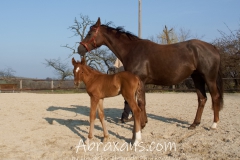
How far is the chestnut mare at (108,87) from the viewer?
4301 mm

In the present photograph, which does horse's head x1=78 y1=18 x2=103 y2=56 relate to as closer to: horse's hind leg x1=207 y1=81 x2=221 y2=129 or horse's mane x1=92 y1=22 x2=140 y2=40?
horse's mane x1=92 y1=22 x2=140 y2=40

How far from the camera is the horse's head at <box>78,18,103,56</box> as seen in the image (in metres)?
5.76

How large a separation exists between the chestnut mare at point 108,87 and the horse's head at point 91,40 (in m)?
1.07

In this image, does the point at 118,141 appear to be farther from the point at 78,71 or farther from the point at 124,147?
the point at 78,71

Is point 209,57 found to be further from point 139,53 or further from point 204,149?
point 204,149

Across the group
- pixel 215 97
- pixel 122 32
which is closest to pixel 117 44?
pixel 122 32

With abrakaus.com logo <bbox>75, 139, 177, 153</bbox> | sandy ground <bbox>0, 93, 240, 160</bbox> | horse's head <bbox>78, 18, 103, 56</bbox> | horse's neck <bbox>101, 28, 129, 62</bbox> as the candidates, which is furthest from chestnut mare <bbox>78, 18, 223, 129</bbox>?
abrakaus.com logo <bbox>75, 139, 177, 153</bbox>

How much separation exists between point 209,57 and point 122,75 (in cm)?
212

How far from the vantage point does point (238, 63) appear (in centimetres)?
1733

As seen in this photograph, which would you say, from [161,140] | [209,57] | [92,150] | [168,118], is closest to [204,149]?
[161,140]

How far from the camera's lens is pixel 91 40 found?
227 inches

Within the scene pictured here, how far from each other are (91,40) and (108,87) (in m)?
1.70

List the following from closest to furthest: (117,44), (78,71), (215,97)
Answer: (78,71), (215,97), (117,44)

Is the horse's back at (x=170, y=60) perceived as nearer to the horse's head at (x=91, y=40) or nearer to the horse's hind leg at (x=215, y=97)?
the horse's hind leg at (x=215, y=97)
